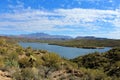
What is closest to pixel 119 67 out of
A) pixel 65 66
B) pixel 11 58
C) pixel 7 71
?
pixel 65 66

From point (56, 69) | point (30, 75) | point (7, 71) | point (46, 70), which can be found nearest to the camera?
point (30, 75)

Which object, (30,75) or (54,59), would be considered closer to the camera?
(30,75)

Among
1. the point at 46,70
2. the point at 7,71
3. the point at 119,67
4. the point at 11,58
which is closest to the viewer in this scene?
the point at 7,71

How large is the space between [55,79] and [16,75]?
2501 mm

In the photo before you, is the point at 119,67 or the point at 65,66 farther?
the point at 119,67

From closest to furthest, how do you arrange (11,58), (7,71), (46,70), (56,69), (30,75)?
(30,75) → (7,71) → (46,70) → (56,69) → (11,58)

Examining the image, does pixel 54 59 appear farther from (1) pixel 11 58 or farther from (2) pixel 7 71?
(2) pixel 7 71

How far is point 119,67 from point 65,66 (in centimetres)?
402

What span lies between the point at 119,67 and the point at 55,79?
636 cm

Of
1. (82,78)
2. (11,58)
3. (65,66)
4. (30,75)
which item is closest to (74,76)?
(82,78)

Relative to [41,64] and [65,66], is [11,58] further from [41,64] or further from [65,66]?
[65,66]

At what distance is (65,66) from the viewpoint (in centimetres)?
1700

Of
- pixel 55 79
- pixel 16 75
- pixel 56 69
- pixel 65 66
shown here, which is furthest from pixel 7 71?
pixel 65 66

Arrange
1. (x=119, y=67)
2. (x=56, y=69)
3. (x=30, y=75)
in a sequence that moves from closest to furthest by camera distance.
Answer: (x=30, y=75) → (x=56, y=69) → (x=119, y=67)
